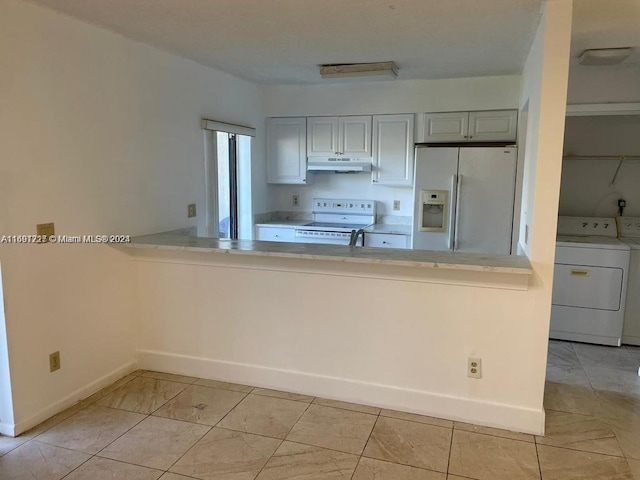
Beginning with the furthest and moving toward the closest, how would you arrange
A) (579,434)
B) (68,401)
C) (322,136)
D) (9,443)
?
(322,136)
(68,401)
(579,434)
(9,443)

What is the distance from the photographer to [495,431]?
252 centimetres

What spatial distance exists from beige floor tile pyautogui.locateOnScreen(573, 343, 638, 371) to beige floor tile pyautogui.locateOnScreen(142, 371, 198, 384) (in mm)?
2868

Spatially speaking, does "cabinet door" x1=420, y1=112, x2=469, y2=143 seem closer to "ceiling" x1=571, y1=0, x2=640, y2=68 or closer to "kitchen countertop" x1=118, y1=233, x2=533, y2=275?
"ceiling" x1=571, y1=0, x2=640, y2=68

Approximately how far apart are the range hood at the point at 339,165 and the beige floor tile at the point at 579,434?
9.22ft

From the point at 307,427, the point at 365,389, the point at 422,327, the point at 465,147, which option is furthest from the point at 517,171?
the point at 307,427

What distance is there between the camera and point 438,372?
8.66 ft

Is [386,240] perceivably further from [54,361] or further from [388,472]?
[54,361]

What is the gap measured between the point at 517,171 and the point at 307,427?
2.82 meters

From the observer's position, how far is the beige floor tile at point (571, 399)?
2775 millimetres

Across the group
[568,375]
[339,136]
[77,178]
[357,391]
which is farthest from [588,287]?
[77,178]

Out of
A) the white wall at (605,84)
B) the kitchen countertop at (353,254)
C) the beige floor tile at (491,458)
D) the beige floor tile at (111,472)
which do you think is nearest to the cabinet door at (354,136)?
the white wall at (605,84)

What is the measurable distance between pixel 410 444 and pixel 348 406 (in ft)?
1.60

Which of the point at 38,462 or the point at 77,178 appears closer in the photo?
the point at 38,462

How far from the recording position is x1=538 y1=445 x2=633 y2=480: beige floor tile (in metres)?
2.14
